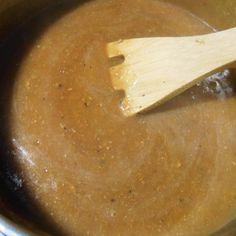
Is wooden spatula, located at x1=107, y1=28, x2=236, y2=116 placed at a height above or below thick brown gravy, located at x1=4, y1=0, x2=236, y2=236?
above

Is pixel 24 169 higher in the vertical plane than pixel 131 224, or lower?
higher

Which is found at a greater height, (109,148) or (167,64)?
(167,64)

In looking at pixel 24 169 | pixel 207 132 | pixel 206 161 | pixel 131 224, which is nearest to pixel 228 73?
pixel 207 132

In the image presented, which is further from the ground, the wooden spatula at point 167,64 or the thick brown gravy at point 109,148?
the wooden spatula at point 167,64

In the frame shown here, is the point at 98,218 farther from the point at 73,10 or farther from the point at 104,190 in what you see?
the point at 73,10
